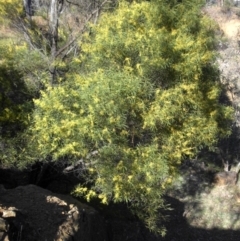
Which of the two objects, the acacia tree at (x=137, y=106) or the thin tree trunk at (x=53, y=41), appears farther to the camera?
the thin tree trunk at (x=53, y=41)

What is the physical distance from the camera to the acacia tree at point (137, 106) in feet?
26.9

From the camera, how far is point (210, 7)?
3186 cm

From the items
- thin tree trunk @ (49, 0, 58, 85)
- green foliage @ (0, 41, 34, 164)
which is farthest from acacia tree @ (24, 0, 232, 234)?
green foliage @ (0, 41, 34, 164)

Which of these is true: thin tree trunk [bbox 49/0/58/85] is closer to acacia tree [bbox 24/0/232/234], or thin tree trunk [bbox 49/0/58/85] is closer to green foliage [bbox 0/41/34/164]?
acacia tree [bbox 24/0/232/234]

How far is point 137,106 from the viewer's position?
8523 mm

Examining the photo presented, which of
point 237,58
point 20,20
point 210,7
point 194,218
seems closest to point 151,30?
point 20,20

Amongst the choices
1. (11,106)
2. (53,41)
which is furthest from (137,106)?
(11,106)

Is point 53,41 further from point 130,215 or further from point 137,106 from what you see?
point 130,215

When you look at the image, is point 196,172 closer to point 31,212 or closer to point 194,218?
point 194,218

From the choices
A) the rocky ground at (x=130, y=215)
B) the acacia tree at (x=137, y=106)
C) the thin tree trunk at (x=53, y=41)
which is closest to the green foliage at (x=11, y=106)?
the acacia tree at (x=137, y=106)

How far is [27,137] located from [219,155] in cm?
1098

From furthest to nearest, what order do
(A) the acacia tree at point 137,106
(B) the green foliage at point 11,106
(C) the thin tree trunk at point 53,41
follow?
1. (C) the thin tree trunk at point 53,41
2. (B) the green foliage at point 11,106
3. (A) the acacia tree at point 137,106

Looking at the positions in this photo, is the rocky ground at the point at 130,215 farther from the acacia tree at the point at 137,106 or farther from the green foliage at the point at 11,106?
the green foliage at the point at 11,106

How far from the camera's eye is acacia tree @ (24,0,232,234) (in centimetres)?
820
